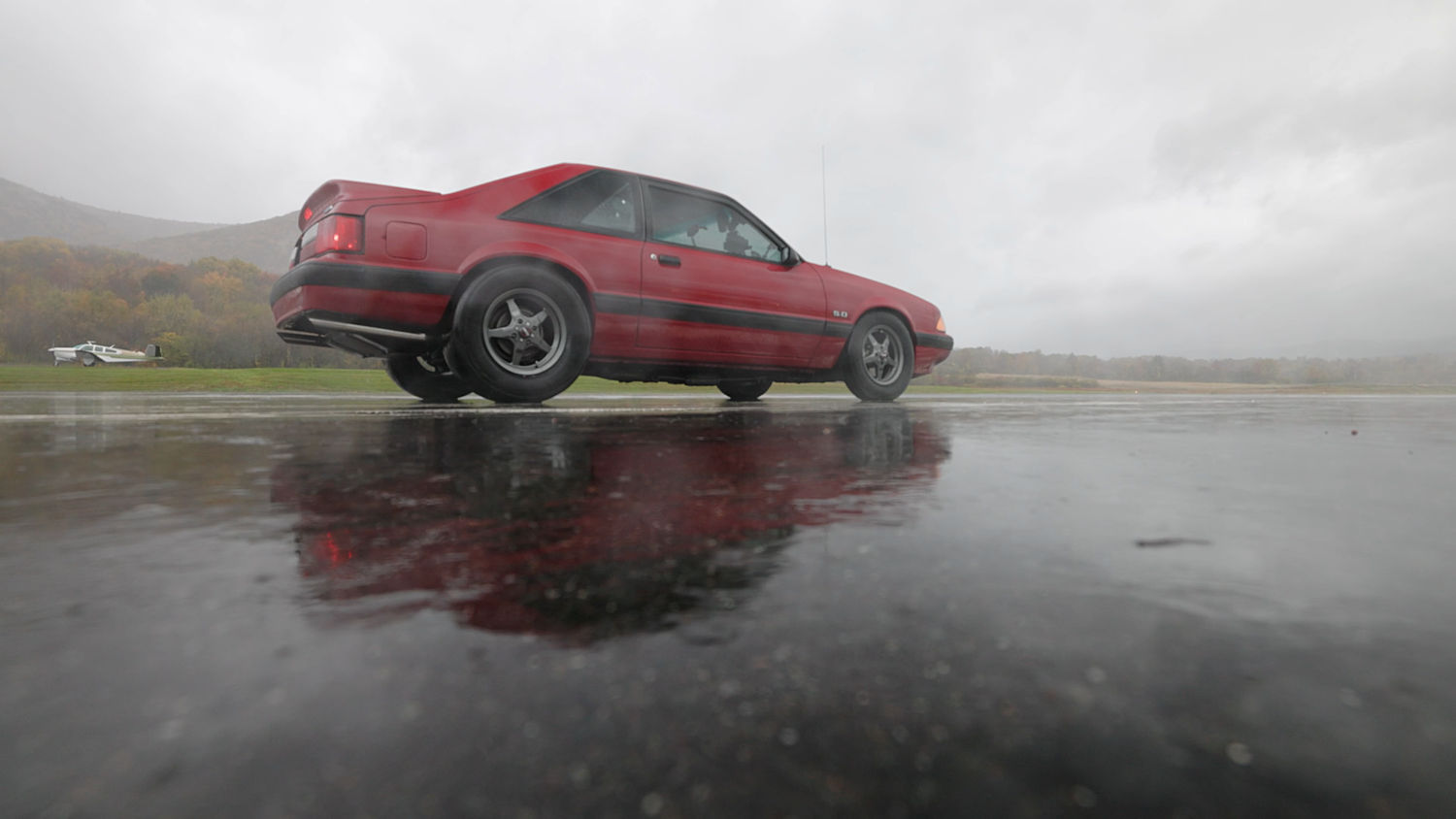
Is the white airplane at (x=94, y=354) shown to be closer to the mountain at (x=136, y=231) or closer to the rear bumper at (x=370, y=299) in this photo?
the rear bumper at (x=370, y=299)

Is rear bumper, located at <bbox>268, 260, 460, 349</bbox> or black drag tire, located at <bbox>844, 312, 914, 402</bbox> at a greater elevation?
rear bumper, located at <bbox>268, 260, 460, 349</bbox>

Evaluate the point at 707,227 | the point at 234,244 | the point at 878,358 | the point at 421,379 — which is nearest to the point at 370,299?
the point at 421,379

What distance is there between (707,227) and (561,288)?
1436mm

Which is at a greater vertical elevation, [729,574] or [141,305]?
[141,305]

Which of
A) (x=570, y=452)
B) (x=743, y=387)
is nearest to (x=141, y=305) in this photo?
(x=743, y=387)

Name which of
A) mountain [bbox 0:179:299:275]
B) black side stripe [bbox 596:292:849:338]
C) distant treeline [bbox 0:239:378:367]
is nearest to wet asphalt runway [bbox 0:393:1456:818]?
black side stripe [bbox 596:292:849:338]

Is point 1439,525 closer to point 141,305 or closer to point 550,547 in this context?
point 550,547

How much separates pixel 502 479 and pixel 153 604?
985mm

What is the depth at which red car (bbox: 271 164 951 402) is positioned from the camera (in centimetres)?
429

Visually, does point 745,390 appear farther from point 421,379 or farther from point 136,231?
point 136,231

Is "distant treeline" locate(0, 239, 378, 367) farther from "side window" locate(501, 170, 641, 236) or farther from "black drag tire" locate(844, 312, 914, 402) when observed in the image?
"black drag tire" locate(844, 312, 914, 402)

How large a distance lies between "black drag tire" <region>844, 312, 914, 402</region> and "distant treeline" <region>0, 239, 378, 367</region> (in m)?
19.2

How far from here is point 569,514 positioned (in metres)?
1.46

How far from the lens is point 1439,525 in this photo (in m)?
1.51
